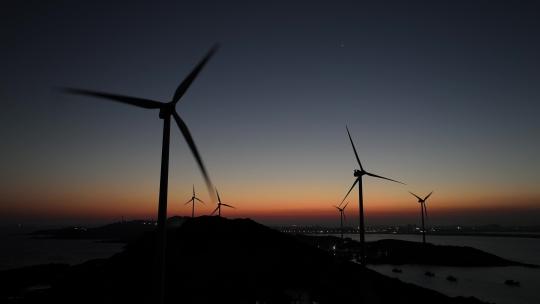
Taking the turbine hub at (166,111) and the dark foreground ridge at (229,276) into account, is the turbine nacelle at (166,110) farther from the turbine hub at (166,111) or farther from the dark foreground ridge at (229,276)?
the dark foreground ridge at (229,276)

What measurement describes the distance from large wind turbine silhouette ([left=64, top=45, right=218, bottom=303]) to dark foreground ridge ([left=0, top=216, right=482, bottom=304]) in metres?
32.7

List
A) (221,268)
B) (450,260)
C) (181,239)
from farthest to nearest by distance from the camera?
(450,260) < (181,239) < (221,268)

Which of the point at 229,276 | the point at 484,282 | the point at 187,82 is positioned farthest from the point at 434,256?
the point at 187,82

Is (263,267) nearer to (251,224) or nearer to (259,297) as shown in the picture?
(259,297)

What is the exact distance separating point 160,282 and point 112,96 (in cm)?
1285

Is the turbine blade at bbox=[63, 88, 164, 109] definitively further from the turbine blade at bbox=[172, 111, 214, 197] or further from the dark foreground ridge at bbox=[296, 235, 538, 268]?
the dark foreground ridge at bbox=[296, 235, 538, 268]

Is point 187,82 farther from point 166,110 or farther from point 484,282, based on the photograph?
point 484,282

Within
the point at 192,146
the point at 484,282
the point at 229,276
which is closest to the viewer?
the point at 192,146

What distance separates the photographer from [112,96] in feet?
79.1

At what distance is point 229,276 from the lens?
201ft

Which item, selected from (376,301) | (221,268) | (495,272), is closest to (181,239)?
(221,268)

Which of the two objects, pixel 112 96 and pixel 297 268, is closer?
pixel 112 96

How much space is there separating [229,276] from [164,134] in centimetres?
4365

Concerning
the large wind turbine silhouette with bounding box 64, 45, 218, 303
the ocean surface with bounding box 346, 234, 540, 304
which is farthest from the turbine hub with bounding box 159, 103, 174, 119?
the ocean surface with bounding box 346, 234, 540, 304
